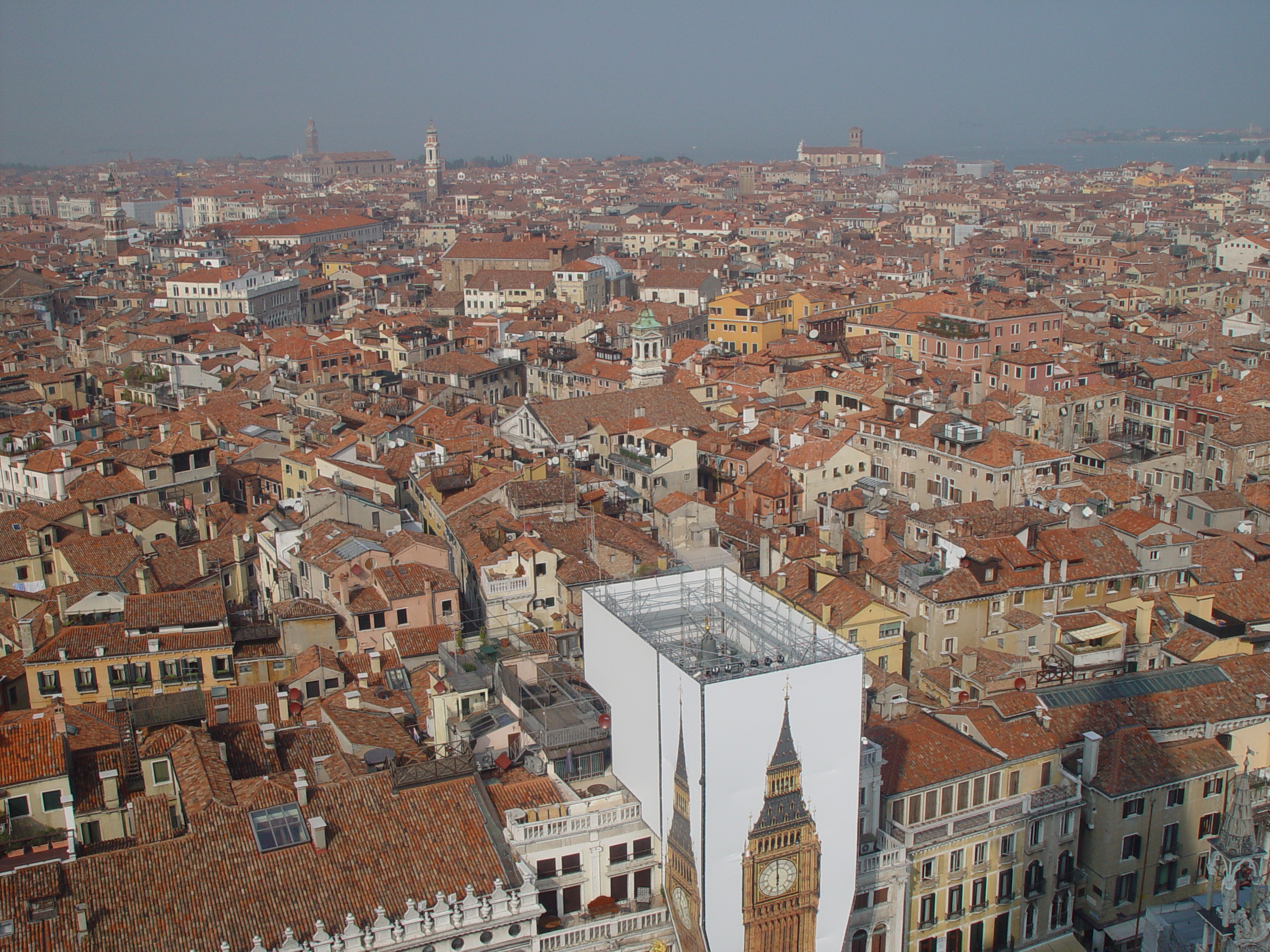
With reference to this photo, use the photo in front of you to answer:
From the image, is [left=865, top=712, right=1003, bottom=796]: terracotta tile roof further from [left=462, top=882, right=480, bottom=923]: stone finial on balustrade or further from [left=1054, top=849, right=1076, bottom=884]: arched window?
[left=462, top=882, right=480, bottom=923]: stone finial on balustrade

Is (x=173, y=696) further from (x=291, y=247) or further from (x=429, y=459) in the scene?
(x=291, y=247)

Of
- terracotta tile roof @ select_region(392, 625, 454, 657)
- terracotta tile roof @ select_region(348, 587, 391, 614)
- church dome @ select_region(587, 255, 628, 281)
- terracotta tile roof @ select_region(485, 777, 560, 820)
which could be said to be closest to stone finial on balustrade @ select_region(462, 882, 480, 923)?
terracotta tile roof @ select_region(485, 777, 560, 820)

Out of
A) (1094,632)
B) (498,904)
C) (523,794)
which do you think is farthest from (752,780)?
(1094,632)

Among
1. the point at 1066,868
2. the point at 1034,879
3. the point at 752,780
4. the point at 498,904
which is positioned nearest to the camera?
the point at 498,904

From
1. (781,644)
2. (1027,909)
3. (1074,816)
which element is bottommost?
(1027,909)

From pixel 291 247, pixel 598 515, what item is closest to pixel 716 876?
pixel 598 515

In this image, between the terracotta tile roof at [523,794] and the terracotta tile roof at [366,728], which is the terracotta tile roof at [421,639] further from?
the terracotta tile roof at [523,794]

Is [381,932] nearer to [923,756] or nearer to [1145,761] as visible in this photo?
[923,756]
